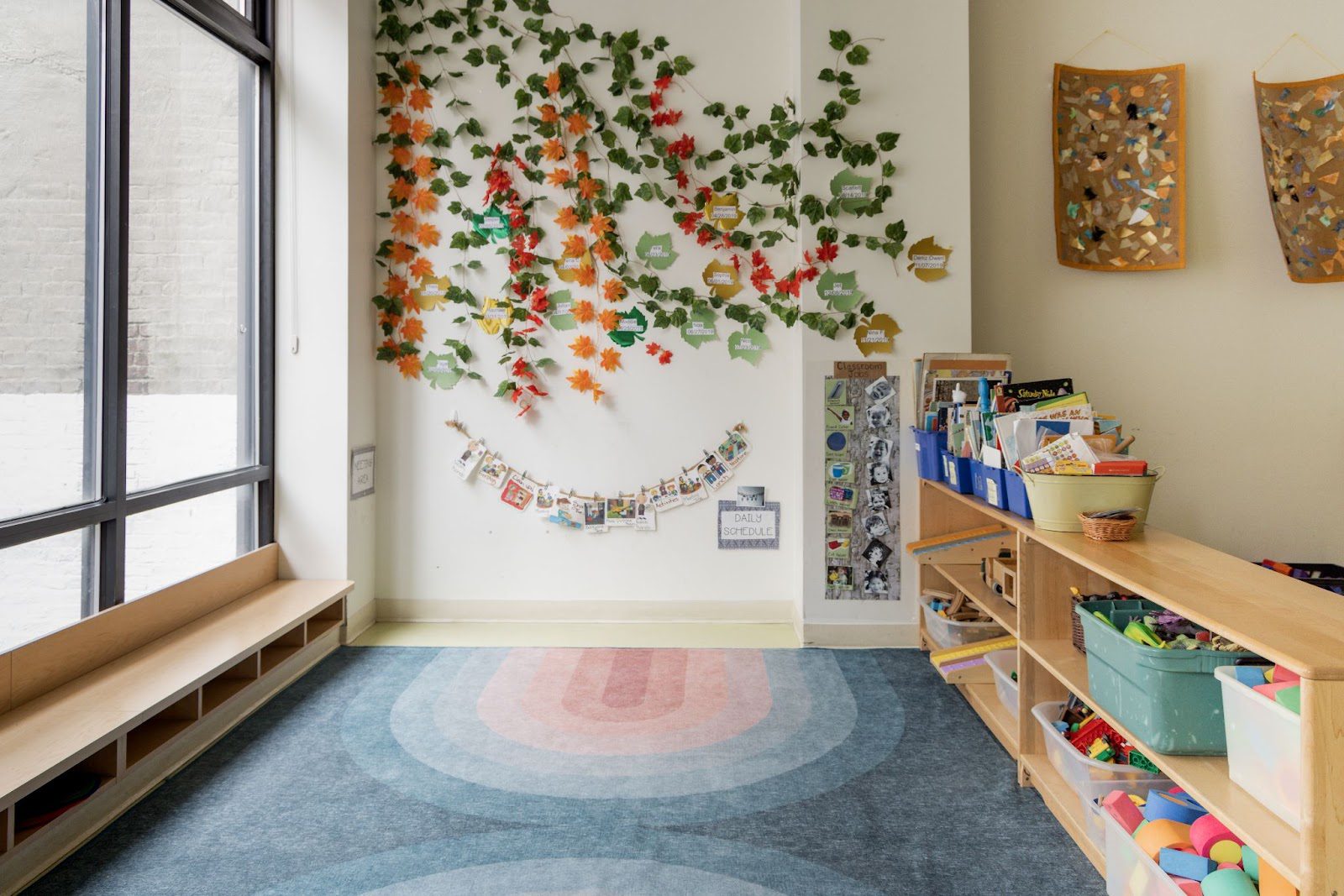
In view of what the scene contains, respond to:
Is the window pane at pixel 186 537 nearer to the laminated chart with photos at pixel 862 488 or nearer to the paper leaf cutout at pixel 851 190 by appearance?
the laminated chart with photos at pixel 862 488

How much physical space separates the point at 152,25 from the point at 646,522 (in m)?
2.64

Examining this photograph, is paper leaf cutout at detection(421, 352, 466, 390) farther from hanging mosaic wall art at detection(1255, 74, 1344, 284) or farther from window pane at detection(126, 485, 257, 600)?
hanging mosaic wall art at detection(1255, 74, 1344, 284)

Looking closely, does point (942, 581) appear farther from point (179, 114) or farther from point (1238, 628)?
point (179, 114)

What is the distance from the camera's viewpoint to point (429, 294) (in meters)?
3.85

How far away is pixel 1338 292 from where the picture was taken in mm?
3729

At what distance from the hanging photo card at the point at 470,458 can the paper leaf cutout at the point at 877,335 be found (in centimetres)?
175

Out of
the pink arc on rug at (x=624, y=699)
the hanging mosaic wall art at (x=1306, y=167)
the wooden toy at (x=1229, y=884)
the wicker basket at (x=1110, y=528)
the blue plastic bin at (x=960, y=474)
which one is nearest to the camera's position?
the wooden toy at (x=1229, y=884)

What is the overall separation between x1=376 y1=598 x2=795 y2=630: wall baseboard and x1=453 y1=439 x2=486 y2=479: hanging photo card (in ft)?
1.99

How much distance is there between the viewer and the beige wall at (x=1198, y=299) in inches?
146

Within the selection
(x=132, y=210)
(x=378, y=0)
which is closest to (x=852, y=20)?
(x=378, y=0)

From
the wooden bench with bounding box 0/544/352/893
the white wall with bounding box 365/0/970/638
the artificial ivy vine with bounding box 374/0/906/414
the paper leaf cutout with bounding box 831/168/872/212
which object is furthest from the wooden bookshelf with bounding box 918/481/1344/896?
the wooden bench with bounding box 0/544/352/893

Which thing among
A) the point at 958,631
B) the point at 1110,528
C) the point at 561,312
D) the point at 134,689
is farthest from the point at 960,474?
the point at 134,689

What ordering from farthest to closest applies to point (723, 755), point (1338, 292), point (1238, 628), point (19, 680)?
1. point (1338, 292)
2. point (723, 755)
3. point (19, 680)
4. point (1238, 628)

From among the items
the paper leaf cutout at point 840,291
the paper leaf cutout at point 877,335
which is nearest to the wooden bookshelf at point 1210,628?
the paper leaf cutout at point 877,335
